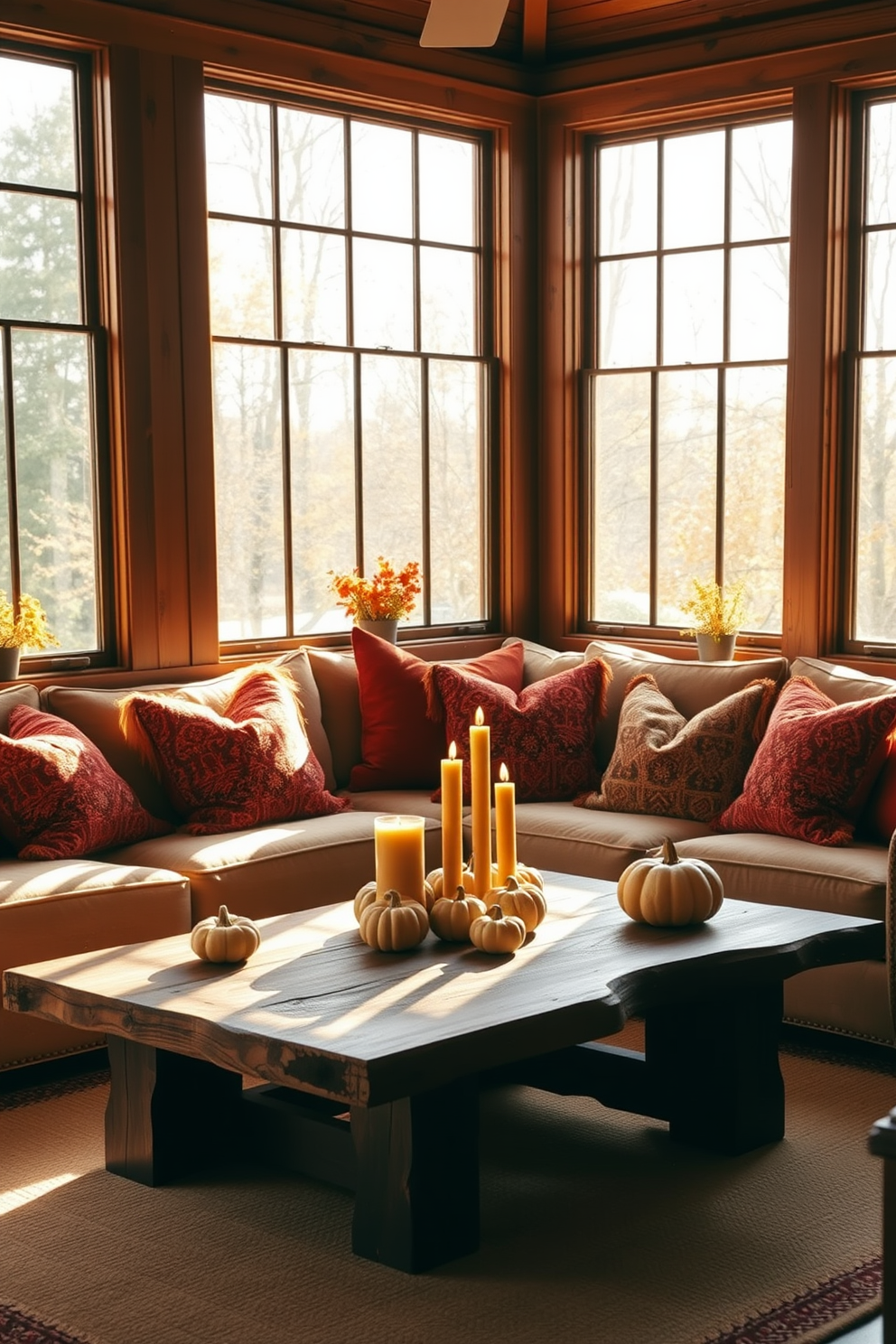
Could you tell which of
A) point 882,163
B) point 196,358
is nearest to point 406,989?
point 196,358

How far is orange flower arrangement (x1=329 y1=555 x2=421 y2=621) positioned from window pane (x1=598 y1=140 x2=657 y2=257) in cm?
149

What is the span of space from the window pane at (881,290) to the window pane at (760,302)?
279 millimetres

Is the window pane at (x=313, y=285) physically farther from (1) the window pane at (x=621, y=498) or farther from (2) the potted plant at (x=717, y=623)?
(2) the potted plant at (x=717, y=623)

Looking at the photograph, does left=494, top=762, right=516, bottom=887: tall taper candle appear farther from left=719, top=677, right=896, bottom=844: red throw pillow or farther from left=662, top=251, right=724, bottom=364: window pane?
left=662, top=251, right=724, bottom=364: window pane

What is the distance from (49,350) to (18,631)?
89 centimetres

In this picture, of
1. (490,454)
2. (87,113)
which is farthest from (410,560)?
(87,113)

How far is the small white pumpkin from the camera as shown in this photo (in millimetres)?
3229

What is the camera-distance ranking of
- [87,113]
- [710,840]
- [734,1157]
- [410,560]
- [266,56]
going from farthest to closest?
[410,560], [266,56], [87,113], [710,840], [734,1157]

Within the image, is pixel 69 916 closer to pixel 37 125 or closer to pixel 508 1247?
pixel 508 1247

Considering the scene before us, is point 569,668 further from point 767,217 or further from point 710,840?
point 767,217

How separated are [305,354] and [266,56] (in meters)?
0.98

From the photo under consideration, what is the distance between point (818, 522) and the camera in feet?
16.9

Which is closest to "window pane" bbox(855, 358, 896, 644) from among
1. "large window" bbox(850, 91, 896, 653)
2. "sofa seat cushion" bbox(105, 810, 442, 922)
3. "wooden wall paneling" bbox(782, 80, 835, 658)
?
"large window" bbox(850, 91, 896, 653)

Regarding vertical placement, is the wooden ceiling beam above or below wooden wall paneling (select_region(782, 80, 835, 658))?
above
